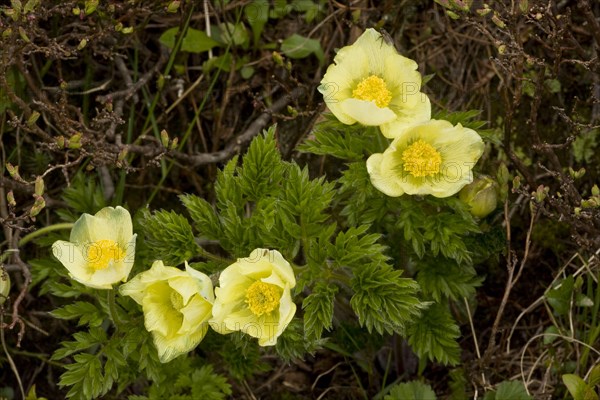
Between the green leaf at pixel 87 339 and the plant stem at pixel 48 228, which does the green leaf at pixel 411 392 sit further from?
the plant stem at pixel 48 228

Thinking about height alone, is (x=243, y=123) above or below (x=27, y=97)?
below

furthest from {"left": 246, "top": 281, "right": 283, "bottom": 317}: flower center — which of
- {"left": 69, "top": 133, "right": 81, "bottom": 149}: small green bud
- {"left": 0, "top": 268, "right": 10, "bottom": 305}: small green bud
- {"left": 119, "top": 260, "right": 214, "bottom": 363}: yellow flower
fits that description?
{"left": 0, "top": 268, "right": 10, "bottom": 305}: small green bud

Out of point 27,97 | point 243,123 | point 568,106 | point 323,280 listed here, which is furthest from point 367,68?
point 27,97

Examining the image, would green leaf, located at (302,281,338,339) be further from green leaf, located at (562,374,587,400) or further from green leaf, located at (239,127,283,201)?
green leaf, located at (562,374,587,400)

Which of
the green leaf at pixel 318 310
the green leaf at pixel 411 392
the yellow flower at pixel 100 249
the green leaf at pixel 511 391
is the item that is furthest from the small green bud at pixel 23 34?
the green leaf at pixel 511 391

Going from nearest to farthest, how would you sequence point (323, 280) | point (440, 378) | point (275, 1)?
point (323, 280) → point (440, 378) → point (275, 1)

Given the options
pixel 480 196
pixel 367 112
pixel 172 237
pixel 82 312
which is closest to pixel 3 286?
pixel 82 312

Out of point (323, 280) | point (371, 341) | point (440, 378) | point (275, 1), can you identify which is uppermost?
point (275, 1)

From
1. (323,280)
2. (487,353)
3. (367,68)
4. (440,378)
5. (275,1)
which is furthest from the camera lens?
(275,1)

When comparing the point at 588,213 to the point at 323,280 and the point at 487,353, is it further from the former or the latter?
the point at 323,280
